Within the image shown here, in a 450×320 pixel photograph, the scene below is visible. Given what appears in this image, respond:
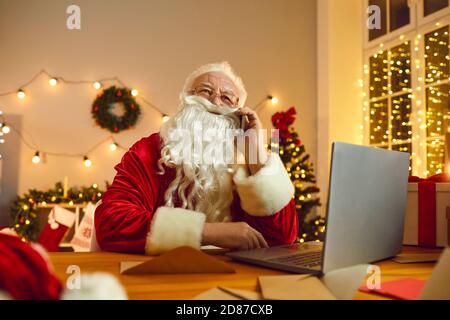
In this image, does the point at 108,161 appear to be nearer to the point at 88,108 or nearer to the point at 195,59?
the point at 88,108

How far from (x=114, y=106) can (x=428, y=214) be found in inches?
132

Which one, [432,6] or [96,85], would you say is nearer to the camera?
[432,6]

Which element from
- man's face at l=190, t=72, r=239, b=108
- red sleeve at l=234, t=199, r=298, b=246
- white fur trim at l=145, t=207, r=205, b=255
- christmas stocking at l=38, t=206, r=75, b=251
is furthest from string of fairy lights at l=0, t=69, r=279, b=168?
white fur trim at l=145, t=207, r=205, b=255

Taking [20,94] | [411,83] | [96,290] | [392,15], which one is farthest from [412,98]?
[96,290]

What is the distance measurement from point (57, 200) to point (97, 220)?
2629mm

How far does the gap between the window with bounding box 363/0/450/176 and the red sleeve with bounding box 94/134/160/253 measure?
2.62 m

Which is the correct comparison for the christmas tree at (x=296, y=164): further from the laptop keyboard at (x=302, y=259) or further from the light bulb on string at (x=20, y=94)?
the laptop keyboard at (x=302, y=259)

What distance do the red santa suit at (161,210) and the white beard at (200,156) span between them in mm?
48

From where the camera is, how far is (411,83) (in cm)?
383

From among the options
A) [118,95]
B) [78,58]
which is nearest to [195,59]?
[118,95]

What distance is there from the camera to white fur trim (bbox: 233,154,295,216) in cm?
126

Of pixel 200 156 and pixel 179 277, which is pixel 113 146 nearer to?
pixel 200 156

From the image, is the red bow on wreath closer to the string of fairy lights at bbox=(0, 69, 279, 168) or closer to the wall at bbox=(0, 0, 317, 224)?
the wall at bbox=(0, 0, 317, 224)

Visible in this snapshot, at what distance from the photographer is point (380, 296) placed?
0.65 m
